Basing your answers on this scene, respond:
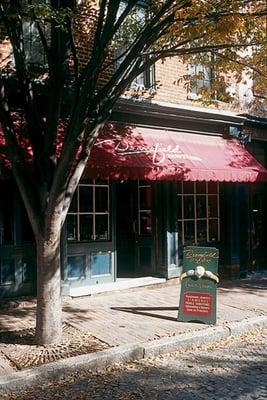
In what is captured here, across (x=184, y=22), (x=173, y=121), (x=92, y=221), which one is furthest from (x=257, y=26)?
(x=92, y=221)

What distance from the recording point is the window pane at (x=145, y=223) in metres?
10.9

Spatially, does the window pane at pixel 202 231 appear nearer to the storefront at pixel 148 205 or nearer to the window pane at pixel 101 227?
the storefront at pixel 148 205

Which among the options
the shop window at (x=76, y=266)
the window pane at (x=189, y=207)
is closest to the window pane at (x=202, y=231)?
the window pane at (x=189, y=207)

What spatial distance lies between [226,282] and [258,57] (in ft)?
17.1

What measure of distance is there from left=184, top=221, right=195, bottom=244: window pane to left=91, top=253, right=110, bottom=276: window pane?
2.26 meters

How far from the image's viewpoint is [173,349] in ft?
20.3

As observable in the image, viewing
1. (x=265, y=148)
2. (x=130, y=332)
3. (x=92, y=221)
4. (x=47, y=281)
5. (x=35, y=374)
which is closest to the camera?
(x=35, y=374)

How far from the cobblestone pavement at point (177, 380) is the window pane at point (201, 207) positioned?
17.9 ft

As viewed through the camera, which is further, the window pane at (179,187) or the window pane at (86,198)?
the window pane at (179,187)

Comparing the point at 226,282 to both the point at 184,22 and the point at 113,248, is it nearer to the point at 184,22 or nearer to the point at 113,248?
the point at 113,248

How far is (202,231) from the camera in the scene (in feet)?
37.4

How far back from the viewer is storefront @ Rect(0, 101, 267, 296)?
8477mm

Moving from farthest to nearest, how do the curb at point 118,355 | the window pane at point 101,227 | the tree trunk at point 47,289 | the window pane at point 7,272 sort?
the window pane at point 101,227, the window pane at point 7,272, the tree trunk at point 47,289, the curb at point 118,355

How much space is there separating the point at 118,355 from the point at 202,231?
6.14 meters
